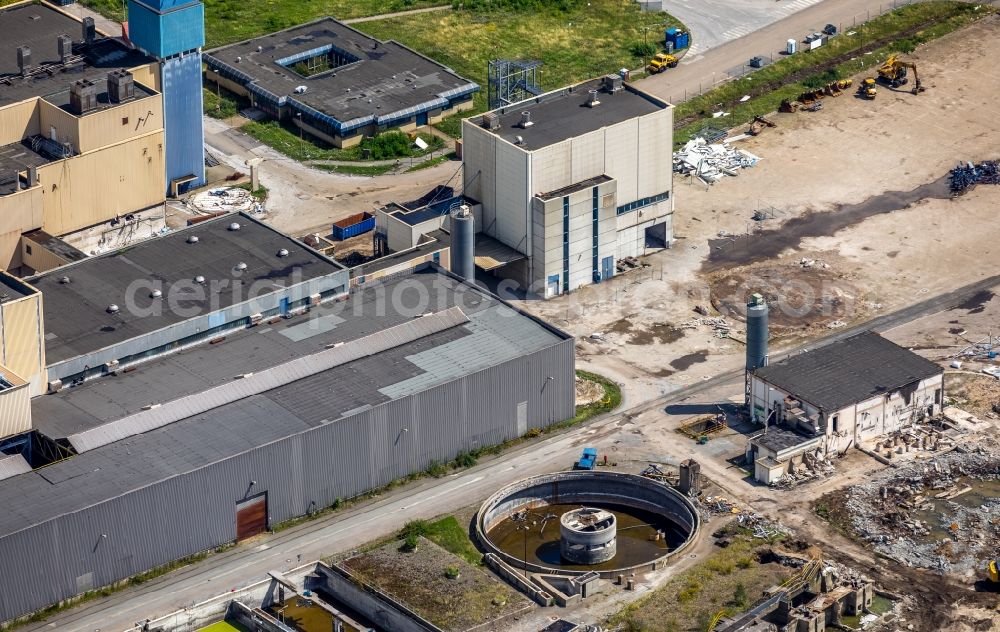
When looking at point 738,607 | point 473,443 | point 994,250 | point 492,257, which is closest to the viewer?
point 738,607

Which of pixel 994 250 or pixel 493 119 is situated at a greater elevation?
pixel 493 119

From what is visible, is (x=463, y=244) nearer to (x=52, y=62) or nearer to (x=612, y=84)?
(x=612, y=84)

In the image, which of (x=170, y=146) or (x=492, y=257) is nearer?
(x=492, y=257)

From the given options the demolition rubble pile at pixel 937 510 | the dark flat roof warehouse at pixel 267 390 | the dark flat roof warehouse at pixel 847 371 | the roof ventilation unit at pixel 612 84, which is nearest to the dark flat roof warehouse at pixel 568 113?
the roof ventilation unit at pixel 612 84

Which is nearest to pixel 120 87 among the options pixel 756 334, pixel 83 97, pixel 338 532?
pixel 83 97

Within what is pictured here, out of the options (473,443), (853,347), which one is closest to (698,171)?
(853,347)

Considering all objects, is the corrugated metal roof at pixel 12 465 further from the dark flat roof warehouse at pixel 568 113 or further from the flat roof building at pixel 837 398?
the dark flat roof warehouse at pixel 568 113

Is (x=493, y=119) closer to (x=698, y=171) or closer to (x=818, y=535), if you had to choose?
(x=698, y=171)
